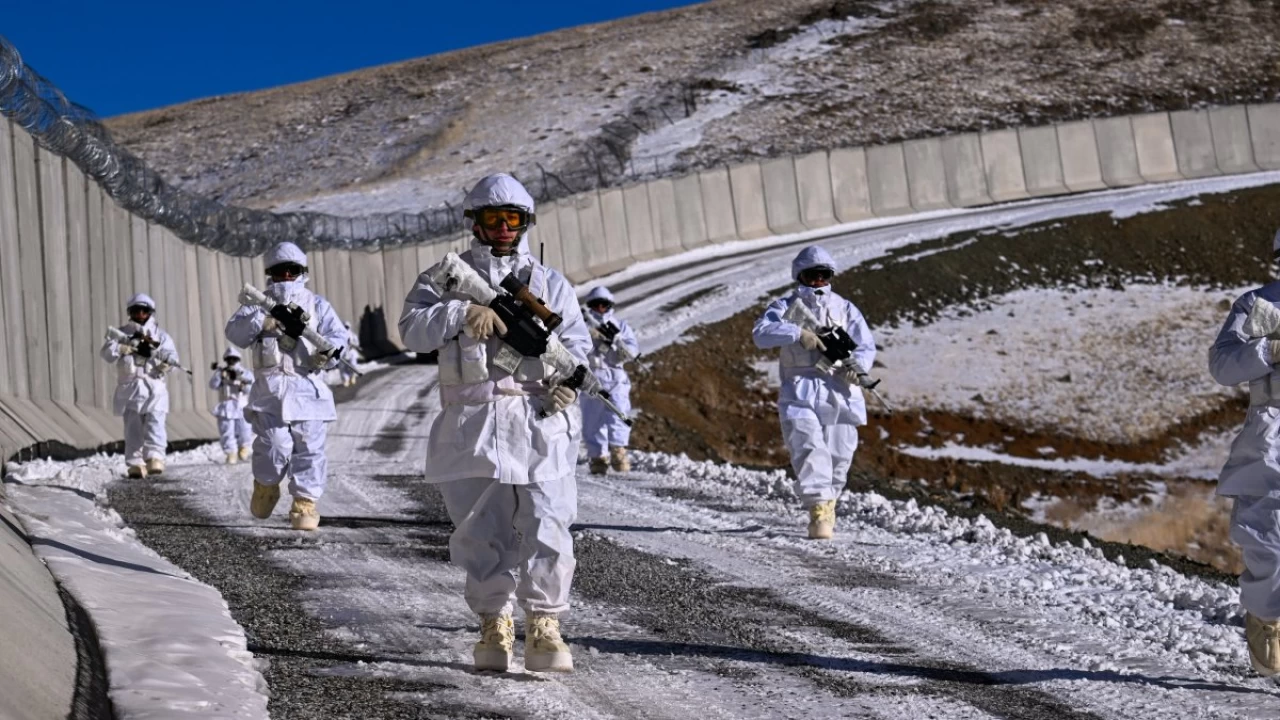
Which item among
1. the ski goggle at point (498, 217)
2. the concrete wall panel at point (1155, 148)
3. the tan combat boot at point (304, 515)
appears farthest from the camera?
the concrete wall panel at point (1155, 148)

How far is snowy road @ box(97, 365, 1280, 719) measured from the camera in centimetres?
745

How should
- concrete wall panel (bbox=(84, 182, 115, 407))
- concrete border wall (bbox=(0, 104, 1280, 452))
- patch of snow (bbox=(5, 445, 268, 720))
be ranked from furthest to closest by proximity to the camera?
1. concrete wall panel (bbox=(84, 182, 115, 407))
2. concrete border wall (bbox=(0, 104, 1280, 452))
3. patch of snow (bbox=(5, 445, 268, 720))

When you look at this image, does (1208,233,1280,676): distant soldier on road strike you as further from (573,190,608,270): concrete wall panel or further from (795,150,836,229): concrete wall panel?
(795,150,836,229): concrete wall panel

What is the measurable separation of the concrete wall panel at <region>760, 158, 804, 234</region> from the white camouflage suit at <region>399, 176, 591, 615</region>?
44784 millimetres

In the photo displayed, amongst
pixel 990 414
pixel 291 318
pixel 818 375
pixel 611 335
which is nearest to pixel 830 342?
pixel 818 375

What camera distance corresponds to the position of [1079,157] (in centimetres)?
5619

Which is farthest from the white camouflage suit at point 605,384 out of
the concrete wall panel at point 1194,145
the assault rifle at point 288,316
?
the concrete wall panel at point 1194,145

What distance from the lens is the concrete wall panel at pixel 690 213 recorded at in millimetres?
50562

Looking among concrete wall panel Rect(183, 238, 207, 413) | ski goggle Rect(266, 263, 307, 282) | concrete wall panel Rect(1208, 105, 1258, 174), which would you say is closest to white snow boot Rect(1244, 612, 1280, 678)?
ski goggle Rect(266, 263, 307, 282)

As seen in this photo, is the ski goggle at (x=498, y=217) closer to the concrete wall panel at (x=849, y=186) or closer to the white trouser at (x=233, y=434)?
the white trouser at (x=233, y=434)

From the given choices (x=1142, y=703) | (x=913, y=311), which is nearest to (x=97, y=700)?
(x=1142, y=703)

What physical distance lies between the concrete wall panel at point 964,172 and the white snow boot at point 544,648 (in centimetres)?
4883

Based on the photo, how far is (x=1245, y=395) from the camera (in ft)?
115

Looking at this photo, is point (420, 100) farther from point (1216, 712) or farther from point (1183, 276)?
point (1216, 712)
